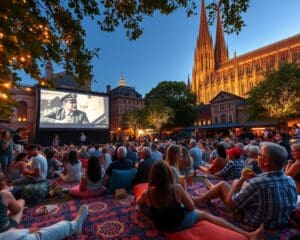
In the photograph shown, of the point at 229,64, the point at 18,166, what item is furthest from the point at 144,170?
the point at 229,64

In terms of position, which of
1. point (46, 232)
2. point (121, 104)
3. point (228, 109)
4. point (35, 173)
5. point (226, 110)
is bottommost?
point (46, 232)

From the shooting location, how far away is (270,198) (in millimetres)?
2889

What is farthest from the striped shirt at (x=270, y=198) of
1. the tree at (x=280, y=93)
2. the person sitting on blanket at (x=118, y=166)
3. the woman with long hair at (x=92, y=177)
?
the tree at (x=280, y=93)

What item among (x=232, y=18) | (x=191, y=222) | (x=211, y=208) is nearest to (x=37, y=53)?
(x=232, y=18)

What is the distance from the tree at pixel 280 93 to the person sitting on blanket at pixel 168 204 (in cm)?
2840

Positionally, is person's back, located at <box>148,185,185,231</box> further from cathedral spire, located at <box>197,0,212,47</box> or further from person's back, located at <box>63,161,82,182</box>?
cathedral spire, located at <box>197,0,212,47</box>

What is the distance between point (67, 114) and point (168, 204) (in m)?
22.9

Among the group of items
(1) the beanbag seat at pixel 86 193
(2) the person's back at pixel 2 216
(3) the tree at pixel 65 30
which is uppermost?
(3) the tree at pixel 65 30

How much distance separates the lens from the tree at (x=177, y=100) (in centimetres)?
4356

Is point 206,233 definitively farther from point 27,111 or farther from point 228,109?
point 228,109

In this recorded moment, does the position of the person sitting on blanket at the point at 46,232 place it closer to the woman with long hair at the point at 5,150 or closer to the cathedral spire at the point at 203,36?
the woman with long hair at the point at 5,150

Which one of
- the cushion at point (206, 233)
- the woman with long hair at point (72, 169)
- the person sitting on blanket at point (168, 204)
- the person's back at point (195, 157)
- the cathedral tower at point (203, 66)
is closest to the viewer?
the cushion at point (206, 233)

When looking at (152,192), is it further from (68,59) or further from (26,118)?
(26,118)

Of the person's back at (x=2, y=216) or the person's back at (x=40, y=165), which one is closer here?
the person's back at (x=2, y=216)
